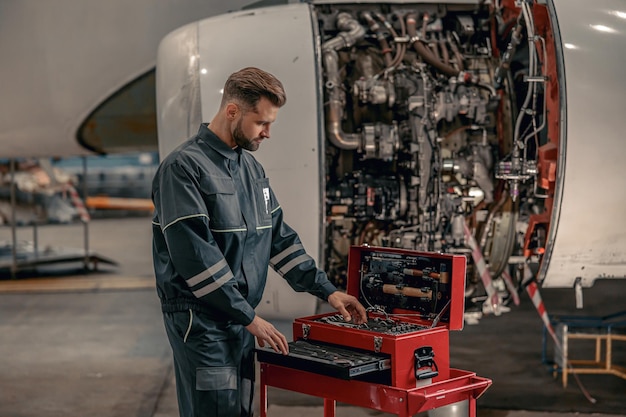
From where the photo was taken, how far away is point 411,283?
3.56 meters

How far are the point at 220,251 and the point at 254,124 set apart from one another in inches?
18.4

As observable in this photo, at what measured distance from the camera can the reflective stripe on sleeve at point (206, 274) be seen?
3055 millimetres

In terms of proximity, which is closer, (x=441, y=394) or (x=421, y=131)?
(x=441, y=394)

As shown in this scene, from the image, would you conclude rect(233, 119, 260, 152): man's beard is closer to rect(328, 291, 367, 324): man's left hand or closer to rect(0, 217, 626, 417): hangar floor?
rect(328, 291, 367, 324): man's left hand

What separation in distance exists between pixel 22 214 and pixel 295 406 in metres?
9.25

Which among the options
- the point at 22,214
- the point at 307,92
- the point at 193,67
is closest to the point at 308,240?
the point at 307,92

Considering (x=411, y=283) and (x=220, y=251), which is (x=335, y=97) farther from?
(x=220, y=251)

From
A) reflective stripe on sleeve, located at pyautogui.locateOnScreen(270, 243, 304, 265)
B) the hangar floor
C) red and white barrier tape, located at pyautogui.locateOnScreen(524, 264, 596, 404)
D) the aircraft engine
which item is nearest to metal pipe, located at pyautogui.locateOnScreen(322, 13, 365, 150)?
the aircraft engine

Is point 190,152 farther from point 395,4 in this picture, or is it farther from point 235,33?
point 395,4

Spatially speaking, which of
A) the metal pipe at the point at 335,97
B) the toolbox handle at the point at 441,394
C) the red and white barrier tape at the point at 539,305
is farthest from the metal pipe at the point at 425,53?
the toolbox handle at the point at 441,394

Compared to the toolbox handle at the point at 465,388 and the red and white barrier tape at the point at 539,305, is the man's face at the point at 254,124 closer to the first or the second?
the toolbox handle at the point at 465,388

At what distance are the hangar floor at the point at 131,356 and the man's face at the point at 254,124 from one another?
217cm

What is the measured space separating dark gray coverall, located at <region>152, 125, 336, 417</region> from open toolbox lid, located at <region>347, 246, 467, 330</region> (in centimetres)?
29

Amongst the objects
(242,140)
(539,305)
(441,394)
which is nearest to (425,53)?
(539,305)
